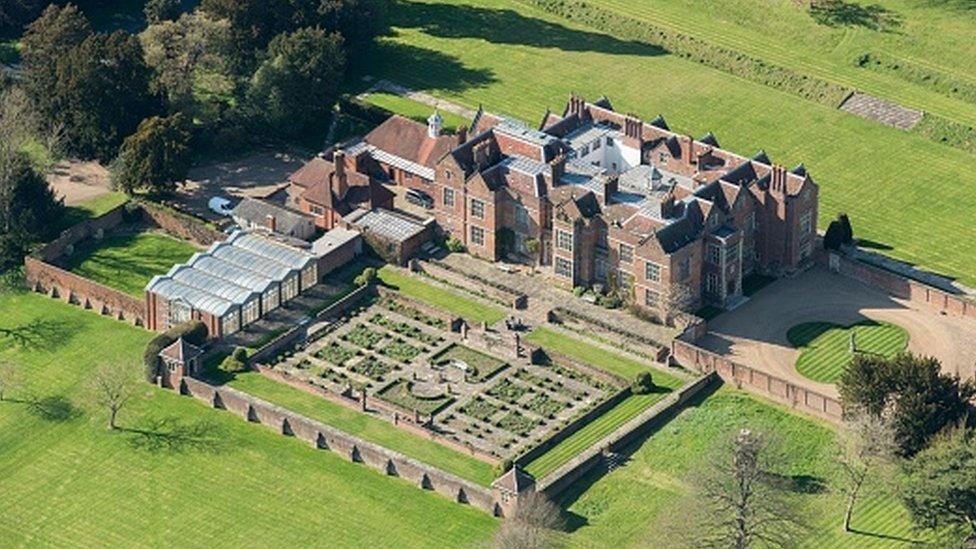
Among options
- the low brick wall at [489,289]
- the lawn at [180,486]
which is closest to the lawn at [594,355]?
the low brick wall at [489,289]

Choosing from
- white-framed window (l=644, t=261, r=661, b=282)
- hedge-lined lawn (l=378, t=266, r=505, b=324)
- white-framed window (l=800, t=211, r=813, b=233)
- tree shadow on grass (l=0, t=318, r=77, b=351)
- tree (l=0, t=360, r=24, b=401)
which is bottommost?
tree (l=0, t=360, r=24, b=401)

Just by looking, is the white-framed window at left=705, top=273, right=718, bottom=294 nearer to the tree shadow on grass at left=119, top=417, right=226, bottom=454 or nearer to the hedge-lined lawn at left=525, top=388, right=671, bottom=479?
the hedge-lined lawn at left=525, top=388, right=671, bottom=479

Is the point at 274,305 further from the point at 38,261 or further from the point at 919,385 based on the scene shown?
the point at 919,385

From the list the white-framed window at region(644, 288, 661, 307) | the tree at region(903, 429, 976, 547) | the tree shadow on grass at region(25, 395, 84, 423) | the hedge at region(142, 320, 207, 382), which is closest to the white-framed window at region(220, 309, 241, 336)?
the hedge at region(142, 320, 207, 382)

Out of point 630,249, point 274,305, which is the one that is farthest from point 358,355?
point 630,249

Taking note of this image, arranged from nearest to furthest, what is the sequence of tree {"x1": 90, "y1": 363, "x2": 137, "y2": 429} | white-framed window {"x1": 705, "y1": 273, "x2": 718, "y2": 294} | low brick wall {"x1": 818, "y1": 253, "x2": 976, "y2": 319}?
1. tree {"x1": 90, "y1": 363, "x2": 137, "y2": 429}
2. low brick wall {"x1": 818, "y1": 253, "x2": 976, "y2": 319}
3. white-framed window {"x1": 705, "y1": 273, "x2": 718, "y2": 294}

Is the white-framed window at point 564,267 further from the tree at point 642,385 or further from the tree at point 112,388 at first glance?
the tree at point 112,388

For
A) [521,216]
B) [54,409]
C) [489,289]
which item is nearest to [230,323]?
[54,409]
